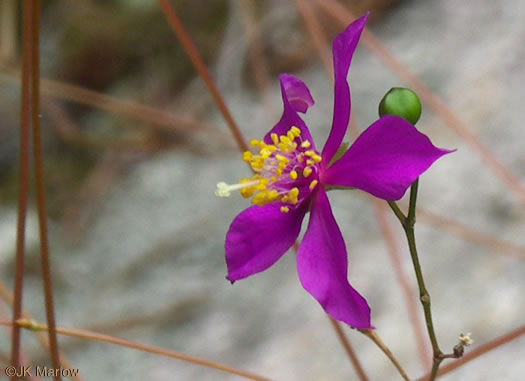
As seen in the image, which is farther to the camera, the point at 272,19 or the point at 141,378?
the point at 272,19

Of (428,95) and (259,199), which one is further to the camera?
(428,95)

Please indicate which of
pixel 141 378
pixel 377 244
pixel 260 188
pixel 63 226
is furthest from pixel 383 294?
pixel 63 226

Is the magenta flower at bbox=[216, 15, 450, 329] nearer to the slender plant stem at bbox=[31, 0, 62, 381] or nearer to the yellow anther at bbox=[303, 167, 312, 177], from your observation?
the yellow anther at bbox=[303, 167, 312, 177]

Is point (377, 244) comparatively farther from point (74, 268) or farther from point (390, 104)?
point (390, 104)

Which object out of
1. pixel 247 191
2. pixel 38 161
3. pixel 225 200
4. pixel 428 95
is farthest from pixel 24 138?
pixel 225 200

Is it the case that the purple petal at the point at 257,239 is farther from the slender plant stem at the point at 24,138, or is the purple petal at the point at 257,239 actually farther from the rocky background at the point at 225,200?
the rocky background at the point at 225,200

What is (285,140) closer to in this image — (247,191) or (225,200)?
(247,191)

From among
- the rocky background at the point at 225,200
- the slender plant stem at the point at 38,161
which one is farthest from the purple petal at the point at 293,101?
the rocky background at the point at 225,200
